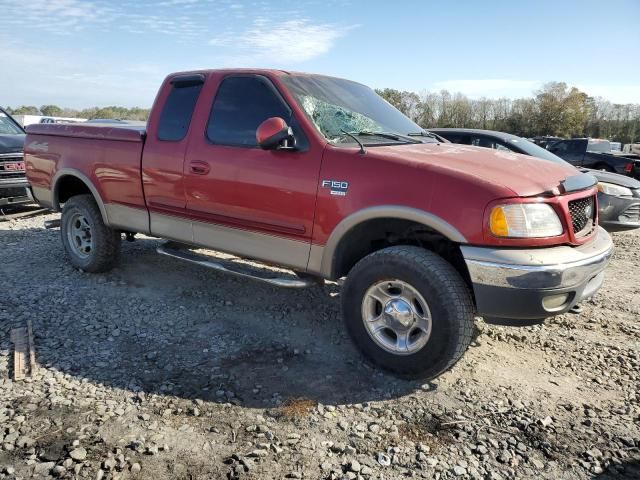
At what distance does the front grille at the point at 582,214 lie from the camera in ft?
10.6

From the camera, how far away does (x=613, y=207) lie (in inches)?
274

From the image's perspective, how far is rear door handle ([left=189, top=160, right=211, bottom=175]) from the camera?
4.08 meters

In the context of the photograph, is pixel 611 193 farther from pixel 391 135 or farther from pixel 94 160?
pixel 94 160

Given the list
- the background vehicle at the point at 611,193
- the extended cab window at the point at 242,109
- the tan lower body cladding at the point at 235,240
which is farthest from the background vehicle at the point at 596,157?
the tan lower body cladding at the point at 235,240

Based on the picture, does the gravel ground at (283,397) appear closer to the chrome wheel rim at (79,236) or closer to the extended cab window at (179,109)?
the chrome wheel rim at (79,236)

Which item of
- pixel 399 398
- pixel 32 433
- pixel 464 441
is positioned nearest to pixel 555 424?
pixel 464 441

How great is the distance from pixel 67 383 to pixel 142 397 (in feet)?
1.84

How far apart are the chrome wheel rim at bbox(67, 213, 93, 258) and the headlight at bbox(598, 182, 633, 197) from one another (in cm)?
672

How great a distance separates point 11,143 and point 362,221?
25.5ft

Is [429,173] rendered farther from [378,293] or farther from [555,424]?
[555,424]

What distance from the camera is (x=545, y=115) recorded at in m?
38.1

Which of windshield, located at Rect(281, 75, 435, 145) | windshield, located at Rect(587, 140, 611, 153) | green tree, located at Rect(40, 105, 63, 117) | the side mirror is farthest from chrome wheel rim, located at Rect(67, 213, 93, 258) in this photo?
green tree, located at Rect(40, 105, 63, 117)

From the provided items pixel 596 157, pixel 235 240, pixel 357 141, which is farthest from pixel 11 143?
pixel 596 157

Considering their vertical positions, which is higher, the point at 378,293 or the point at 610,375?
the point at 378,293
